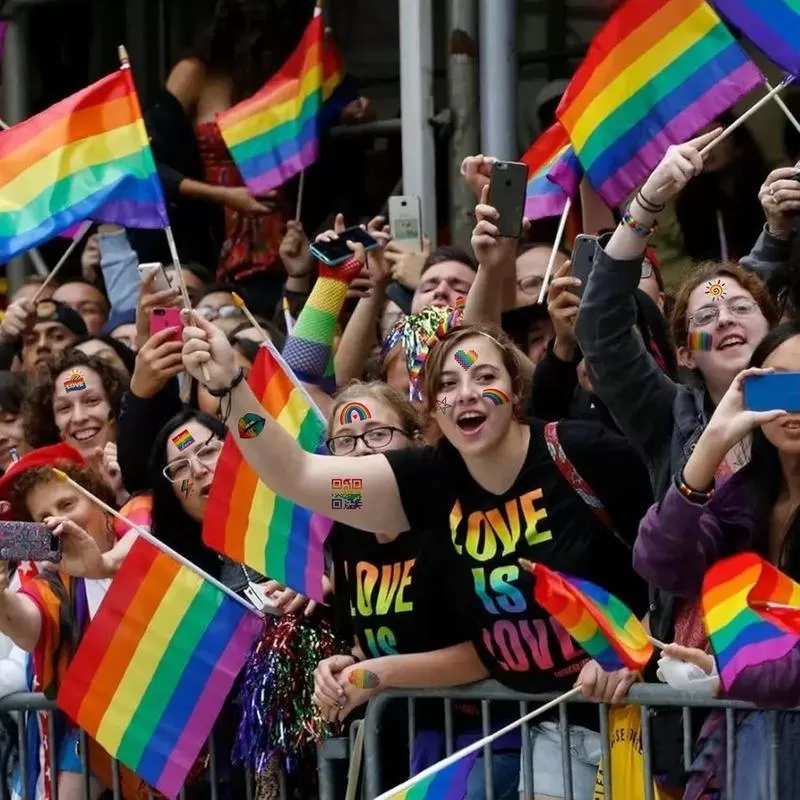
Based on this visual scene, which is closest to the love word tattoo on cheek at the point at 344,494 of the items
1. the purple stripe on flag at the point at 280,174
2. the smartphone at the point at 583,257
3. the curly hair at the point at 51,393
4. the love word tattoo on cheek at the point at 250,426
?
the love word tattoo on cheek at the point at 250,426

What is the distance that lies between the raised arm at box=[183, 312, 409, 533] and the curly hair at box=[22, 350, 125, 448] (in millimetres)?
1765

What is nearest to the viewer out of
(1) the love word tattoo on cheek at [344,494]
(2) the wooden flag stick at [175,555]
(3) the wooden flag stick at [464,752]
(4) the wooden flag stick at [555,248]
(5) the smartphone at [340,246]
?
(3) the wooden flag stick at [464,752]

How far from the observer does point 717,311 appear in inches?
230

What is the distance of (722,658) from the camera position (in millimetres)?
4980

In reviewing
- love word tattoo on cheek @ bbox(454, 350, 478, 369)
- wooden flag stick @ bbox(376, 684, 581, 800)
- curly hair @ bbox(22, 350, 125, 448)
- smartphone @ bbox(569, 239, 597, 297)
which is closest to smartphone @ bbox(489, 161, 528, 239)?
smartphone @ bbox(569, 239, 597, 297)

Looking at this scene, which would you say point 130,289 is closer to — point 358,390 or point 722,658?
point 358,390

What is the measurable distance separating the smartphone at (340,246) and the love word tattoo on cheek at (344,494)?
158cm

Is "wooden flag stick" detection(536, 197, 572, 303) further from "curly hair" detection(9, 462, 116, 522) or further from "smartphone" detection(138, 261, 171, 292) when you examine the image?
"curly hair" detection(9, 462, 116, 522)

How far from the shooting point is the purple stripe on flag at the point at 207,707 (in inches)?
257

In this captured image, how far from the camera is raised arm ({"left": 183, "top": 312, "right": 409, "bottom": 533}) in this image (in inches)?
234

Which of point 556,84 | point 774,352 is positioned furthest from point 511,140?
point 774,352

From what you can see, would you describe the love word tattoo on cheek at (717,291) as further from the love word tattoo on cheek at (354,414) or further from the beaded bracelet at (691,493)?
the love word tattoo on cheek at (354,414)

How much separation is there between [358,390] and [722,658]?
181cm

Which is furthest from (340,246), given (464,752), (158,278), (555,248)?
(464,752)
